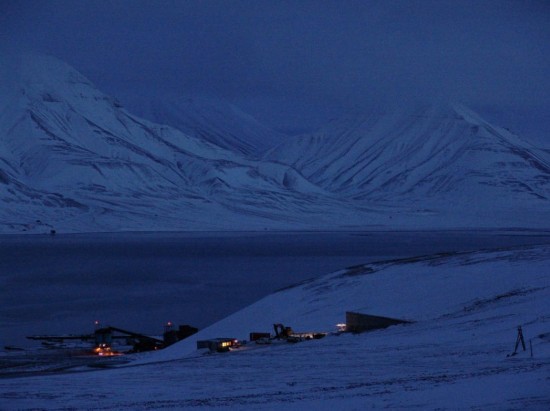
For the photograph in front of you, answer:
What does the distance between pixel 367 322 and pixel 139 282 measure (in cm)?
3985

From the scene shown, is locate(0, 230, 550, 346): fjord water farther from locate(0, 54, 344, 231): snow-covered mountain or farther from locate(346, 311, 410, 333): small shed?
locate(0, 54, 344, 231): snow-covered mountain

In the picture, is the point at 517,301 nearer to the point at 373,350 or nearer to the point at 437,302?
the point at 437,302

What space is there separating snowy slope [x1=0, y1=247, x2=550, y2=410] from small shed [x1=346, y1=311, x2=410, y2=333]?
3.12 feet

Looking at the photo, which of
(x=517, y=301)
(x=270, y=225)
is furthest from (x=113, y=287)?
(x=270, y=225)

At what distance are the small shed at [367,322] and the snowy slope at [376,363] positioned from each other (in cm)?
95

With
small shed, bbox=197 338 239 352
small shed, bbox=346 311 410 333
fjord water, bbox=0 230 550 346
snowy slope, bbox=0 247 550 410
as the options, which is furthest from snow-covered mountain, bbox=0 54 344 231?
small shed, bbox=346 311 410 333

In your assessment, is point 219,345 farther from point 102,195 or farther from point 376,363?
point 102,195

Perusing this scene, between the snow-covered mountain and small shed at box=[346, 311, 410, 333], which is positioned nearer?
small shed at box=[346, 311, 410, 333]

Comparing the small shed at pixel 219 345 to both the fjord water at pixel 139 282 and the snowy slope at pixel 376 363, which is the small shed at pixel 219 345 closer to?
the snowy slope at pixel 376 363

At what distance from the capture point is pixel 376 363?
19844 mm

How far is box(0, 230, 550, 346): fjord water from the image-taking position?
45.8 metres

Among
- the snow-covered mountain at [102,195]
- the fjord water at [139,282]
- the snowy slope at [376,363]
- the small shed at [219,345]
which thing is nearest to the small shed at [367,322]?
the snowy slope at [376,363]

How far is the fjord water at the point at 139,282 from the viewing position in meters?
45.8

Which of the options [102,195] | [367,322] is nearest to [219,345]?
[367,322]
